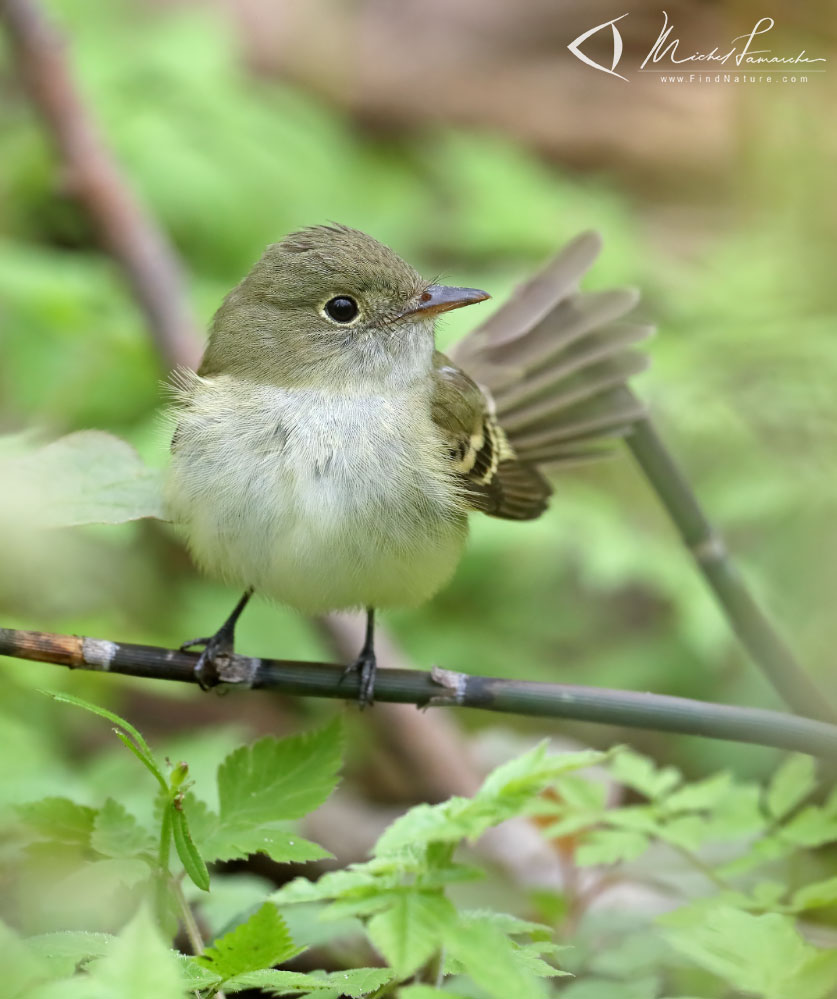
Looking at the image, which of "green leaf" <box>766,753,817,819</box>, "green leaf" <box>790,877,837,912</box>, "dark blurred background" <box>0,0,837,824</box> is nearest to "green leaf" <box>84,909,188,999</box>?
"dark blurred background" <box>0,0,837,824</box>

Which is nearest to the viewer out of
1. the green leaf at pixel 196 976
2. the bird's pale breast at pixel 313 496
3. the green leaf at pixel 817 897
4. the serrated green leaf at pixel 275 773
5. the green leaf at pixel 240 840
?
the green leaf at pixel 196 976

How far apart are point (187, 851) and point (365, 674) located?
1.02 meters

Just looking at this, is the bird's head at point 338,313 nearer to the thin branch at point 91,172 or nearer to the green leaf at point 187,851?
the green leaf at point 187,851

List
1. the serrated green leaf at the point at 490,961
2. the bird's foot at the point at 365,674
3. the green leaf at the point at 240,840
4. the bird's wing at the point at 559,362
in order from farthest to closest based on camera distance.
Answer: the bird's wing at the point at 559,362 → the bird's foot at the point at 365,674 → the green leaf at the point at 240,840 → the serrated green leaf at the point at 490,961

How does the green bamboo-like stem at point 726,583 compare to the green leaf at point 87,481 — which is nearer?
the green leaf at point 87,481

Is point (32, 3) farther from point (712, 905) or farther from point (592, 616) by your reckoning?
point (712, 905)

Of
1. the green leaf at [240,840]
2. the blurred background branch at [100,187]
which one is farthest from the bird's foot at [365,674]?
the blurred background branch at [100,187]

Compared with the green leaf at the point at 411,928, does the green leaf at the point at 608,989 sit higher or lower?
higher

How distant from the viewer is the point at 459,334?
4.51 metres

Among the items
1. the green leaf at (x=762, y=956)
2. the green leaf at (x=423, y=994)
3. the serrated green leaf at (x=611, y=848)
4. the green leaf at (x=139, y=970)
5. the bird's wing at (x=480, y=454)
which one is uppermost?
the bird's wing at (x=480, y=454)

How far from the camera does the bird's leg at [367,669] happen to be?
7.69 ft

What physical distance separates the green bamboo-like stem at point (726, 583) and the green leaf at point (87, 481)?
1.14 meters

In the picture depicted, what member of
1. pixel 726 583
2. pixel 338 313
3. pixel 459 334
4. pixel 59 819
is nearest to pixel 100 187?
pixel 459 334

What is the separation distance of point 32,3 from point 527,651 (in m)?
3.29
